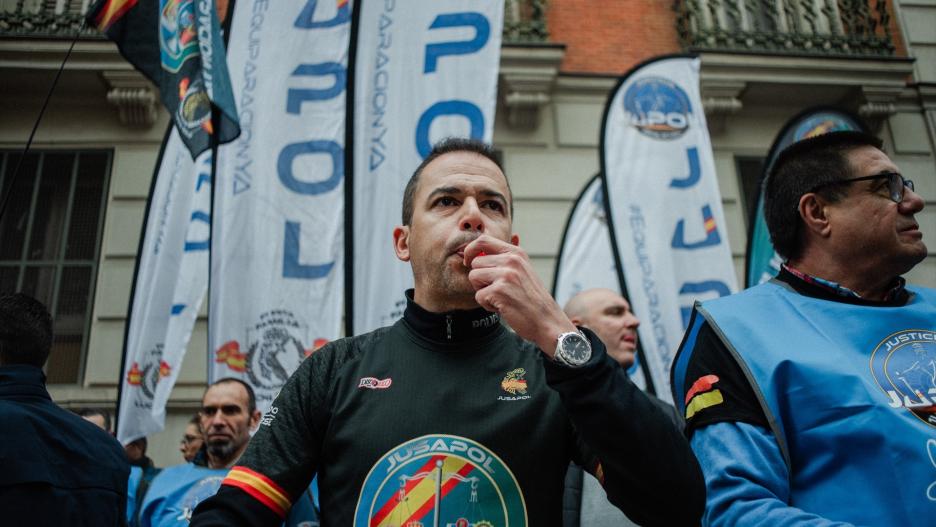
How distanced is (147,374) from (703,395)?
4459 millimetres

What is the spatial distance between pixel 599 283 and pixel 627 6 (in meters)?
5.24

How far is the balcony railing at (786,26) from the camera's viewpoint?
378 inches

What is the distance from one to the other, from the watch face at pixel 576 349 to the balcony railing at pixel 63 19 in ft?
26.6

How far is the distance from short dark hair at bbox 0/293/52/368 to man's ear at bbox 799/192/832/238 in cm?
299

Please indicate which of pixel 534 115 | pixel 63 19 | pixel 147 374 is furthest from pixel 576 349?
pixel 63 19

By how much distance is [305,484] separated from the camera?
1.67 m

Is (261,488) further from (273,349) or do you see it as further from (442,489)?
(273,349)

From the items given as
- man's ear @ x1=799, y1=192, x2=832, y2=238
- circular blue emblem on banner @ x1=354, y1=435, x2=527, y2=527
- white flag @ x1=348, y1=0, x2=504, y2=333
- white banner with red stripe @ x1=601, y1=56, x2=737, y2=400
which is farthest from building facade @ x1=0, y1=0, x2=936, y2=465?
circular blue emblem on banner @ x1=354, y1=435, x2=527, y2=527

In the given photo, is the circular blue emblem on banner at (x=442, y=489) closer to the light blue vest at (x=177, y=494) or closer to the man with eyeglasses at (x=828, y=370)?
the man with eyeglasses at (x=828, y=370)

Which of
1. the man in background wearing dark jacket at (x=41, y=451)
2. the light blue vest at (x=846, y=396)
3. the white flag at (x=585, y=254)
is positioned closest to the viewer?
the light blue vest at (x=846, y=396)

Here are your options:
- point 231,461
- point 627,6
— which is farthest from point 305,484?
point 627,6

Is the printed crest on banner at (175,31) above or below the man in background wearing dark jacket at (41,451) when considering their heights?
above

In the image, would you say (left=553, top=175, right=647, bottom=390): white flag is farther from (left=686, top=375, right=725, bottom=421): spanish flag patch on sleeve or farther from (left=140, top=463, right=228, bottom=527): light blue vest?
(left=686, top=375, right=725, bottom=421): spanish flag patch on sleeve

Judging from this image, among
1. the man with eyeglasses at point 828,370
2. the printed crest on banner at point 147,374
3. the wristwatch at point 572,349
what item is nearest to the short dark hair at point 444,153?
the wristwatch at point 572,349
